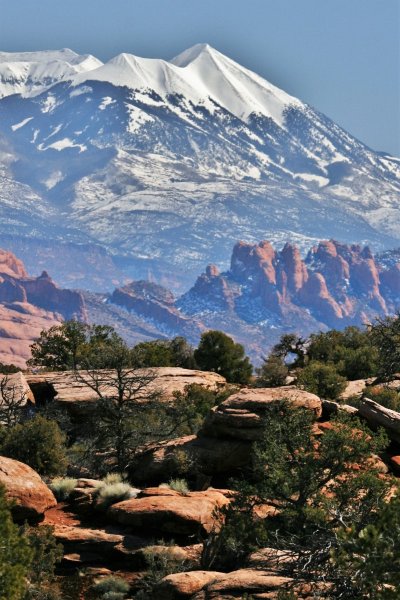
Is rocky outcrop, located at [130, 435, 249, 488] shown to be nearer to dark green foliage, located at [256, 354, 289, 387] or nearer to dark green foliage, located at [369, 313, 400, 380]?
dark green foliage, located at [369, 313, 400, 380]

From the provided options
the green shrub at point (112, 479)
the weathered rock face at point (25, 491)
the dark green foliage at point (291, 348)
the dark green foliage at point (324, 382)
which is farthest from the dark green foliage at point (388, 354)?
the weathered rock face at point (25, 491)

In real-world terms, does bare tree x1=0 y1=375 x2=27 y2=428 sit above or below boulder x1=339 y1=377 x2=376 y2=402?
below

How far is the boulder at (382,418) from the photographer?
3662 centimetres

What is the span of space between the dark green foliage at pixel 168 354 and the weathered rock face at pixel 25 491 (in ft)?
105

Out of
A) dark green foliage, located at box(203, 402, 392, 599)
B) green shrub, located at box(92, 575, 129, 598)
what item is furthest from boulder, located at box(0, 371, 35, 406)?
green shrub, located at box(92, 575, 129, 598)

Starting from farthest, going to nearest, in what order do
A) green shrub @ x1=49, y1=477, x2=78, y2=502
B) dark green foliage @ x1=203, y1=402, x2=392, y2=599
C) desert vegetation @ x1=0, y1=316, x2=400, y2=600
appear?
green shrub @ x1=49, y1=477, x2=78, y2=502, dark green foliage @ x1=203, y1=402, x2=392, y2=599, desert vegetation @ x1=0, y1=316, x2=400, y2=600

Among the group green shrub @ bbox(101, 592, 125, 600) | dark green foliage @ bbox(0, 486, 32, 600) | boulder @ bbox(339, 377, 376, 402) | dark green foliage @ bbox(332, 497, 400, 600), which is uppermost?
dark green foliage @ bbox(332, 497, 400, 600)

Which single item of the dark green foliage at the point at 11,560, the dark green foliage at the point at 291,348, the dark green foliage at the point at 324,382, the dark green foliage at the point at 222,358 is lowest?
the dark green foliage at the point at 222,358

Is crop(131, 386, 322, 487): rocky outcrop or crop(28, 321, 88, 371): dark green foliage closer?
crop(131, 386, 322, 487): rocky outcrop

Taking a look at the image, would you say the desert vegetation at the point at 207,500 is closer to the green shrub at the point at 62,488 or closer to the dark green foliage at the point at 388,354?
the green shrub at the point at 62,488

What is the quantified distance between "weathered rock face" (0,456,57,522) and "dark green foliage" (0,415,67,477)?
14.3 ft

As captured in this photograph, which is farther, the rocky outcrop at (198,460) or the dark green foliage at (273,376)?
the dark green foliage at (273,376)

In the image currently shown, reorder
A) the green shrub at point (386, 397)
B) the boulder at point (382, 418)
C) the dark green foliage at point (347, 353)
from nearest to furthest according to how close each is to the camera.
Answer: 1. the boulder at point (382, 418)
2. the green shrub at point (386, 397)
3. the dark green foliage at point (347, 353)

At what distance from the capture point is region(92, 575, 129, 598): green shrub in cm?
2633
